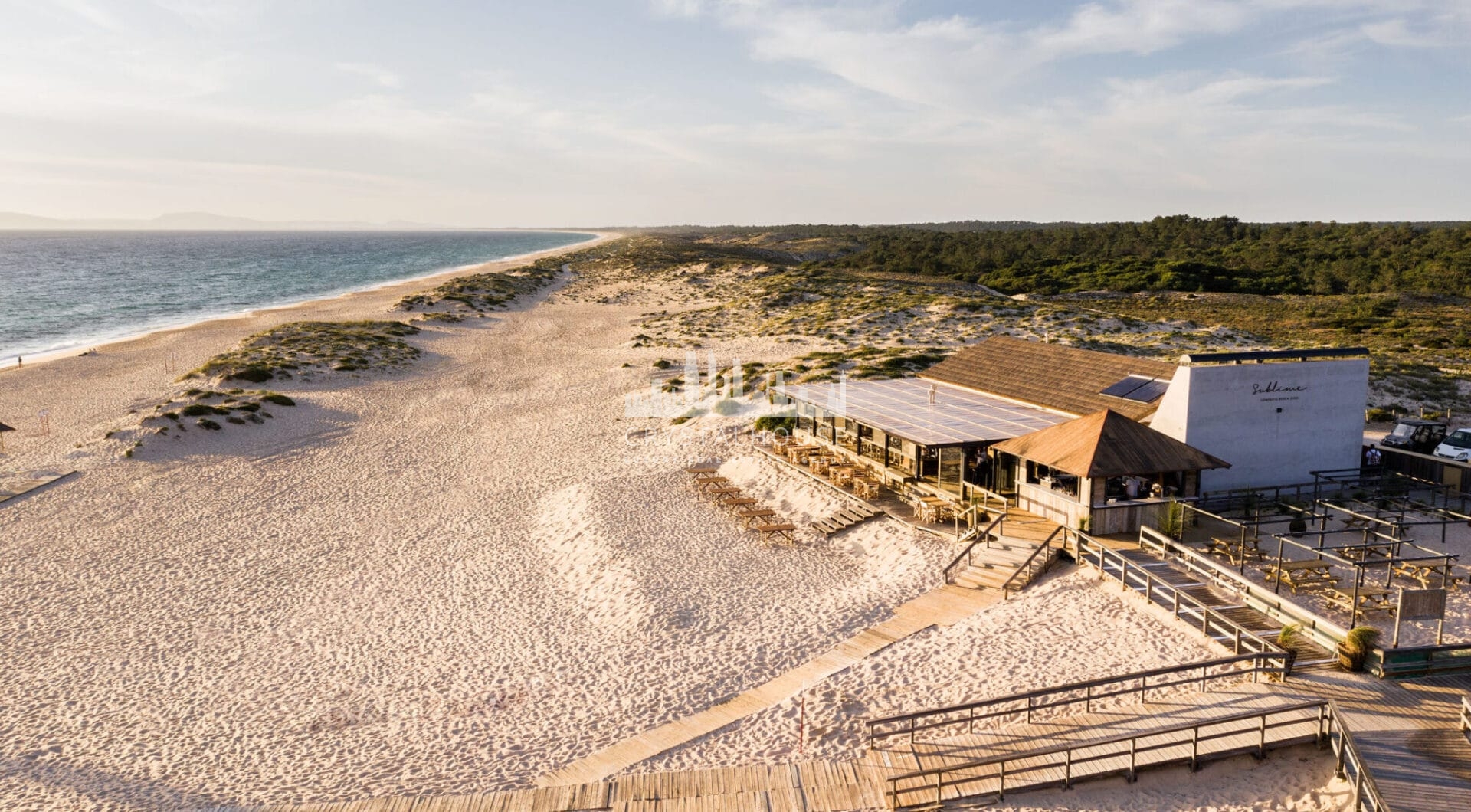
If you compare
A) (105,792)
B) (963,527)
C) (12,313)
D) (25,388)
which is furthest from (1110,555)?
(12,313)

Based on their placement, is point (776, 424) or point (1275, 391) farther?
point (776, 424)

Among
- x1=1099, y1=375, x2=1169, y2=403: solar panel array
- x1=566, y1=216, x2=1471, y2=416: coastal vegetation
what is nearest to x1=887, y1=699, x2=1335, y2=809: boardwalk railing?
x1=1099, y1=375, x2=1169, y2=403: solar panel array

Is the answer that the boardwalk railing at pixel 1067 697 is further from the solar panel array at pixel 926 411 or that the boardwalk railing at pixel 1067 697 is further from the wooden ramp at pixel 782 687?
the solar panel array at pixel 926 411

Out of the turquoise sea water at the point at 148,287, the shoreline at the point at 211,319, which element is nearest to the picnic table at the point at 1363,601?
the shoreline at the point at 211,319

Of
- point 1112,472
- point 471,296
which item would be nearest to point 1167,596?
point 1112,472

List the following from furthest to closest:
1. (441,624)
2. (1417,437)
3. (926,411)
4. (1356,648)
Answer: (1417,437), (926,411), (441,624), (1356,648)

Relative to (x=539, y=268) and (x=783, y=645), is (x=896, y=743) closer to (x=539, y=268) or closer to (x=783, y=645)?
(x=783, y=645)

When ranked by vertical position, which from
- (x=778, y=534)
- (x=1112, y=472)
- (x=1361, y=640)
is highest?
(x=1112, y=472)

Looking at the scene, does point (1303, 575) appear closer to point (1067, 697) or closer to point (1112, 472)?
point (1112, 472)
